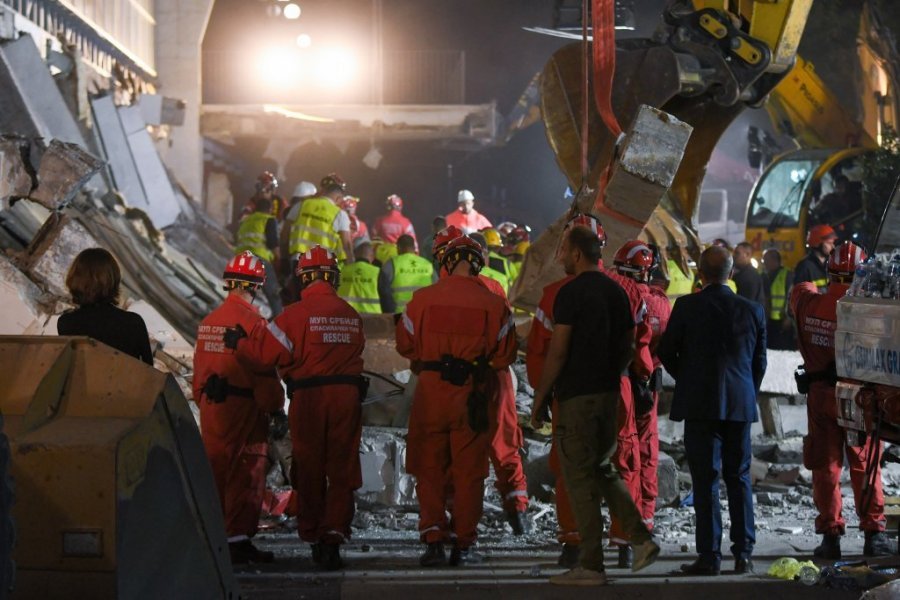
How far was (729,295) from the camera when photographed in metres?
7.89

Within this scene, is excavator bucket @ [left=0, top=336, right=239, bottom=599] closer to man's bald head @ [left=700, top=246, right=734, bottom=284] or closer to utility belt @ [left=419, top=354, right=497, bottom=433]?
utility belt @ [left=419, top=354, right=497, bottom=433]

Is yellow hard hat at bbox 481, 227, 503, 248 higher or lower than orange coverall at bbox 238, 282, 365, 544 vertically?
higher

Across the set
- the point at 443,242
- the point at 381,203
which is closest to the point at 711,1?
the point at 443,242

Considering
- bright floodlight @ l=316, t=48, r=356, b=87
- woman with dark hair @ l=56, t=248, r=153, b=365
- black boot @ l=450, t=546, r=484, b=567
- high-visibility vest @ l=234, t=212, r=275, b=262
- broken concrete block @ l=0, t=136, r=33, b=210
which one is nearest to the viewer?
woman with dark hair @ l=56, t=248, r=153, b=365

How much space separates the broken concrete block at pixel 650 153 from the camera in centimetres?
1075

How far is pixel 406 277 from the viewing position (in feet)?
46.9

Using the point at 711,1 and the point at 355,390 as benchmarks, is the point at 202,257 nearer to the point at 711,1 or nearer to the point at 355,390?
the point at 711,1

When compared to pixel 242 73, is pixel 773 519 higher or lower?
lower

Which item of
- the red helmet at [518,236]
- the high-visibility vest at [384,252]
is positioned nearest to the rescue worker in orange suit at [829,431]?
the high-visibility vest at [384,252]

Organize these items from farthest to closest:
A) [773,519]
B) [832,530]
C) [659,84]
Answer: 1. [659,84]
2. [773,519]
3. [832,530]

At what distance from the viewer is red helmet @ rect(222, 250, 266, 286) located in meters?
8.29

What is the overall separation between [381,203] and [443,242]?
25818 mm

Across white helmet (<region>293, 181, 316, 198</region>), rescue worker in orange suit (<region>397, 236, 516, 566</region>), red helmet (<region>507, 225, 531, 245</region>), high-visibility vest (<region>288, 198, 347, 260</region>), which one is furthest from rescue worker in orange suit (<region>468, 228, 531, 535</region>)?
red helmet (<region>507, 225, 531, 245</region>)

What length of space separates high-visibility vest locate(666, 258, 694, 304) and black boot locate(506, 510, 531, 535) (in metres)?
4.60
